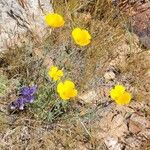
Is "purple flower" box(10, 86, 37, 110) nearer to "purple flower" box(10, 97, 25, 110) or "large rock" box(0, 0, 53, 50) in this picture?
"purple flower" box(10, 97, 25, 110)

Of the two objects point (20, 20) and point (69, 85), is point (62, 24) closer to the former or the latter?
point (69, 85)

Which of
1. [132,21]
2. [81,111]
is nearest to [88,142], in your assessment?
[81,111]

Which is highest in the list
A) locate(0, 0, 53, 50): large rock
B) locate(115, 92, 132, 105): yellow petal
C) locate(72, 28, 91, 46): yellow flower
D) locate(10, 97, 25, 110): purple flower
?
locate(0, 0, 53, 50): large rock

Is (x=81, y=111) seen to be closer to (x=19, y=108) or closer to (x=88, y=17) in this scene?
(x=19, y=108)

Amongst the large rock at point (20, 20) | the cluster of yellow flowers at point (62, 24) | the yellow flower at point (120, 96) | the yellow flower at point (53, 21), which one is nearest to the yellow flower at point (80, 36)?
the cluster of yellow flowers at point (62, 24)

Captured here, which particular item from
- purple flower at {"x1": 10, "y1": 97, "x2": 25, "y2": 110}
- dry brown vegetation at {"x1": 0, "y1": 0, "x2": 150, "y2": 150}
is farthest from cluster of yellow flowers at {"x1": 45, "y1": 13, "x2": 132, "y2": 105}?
purple flower at {"x1": 10, "y1": 97, "x2": 25, "y2": 110}

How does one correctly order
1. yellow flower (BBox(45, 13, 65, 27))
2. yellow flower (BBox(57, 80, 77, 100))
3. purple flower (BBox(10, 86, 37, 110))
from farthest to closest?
1. purple flower (BBox(10, 86, 37, 110))
2. yellow flower (BBox(45, 13, 65, 27))
3. yellow flower (BBox(57, 80, 77, 100))

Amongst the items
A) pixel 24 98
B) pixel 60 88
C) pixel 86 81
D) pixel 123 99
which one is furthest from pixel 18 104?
pixel 123 99
